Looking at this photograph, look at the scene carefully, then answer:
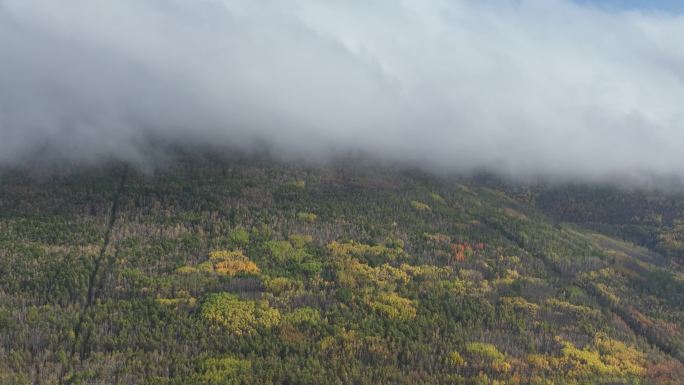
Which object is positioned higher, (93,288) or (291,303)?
(291,303)

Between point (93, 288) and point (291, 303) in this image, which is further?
point (291, 303)

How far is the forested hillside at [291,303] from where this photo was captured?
107188 millimetres

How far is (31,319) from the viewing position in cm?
11438

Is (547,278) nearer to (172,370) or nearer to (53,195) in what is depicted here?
(172,370)

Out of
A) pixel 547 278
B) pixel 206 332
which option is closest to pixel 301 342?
pixel 206 332

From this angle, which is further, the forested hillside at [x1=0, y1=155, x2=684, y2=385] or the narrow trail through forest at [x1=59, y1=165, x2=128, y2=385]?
the forested hillside at [x1=0, y1=155, x2=684, y2=385]

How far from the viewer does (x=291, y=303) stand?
133 metres

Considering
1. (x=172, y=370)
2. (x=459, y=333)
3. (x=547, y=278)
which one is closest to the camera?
(x=172, y=370)

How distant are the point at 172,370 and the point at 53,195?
113 meters

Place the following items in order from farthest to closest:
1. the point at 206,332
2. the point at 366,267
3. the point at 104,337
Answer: the point at 366,267 → the point at 206,332 → the point at 104,337

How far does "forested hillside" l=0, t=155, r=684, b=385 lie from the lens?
352ft

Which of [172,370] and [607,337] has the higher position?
[607,337]

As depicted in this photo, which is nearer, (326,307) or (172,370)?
(172,370)

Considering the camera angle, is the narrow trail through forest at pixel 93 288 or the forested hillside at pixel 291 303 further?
the forested hillside at pixel 291 303
